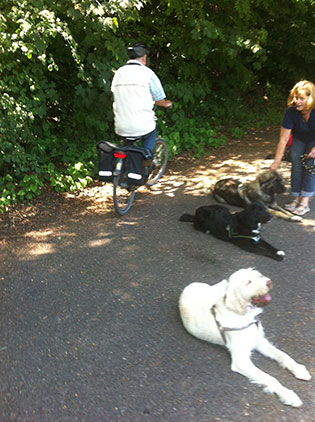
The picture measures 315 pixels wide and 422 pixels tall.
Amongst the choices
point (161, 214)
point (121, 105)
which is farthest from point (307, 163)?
point (121, 105)

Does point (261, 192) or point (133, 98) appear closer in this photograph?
point (133, 98)

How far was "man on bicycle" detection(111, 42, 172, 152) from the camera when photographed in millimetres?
4523

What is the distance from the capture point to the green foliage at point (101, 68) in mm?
5098

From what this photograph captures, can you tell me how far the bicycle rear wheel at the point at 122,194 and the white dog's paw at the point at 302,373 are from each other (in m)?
3.15

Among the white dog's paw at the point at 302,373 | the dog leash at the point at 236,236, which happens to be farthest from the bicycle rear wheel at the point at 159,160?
Answer: the white dog's paw at the point at 302,373

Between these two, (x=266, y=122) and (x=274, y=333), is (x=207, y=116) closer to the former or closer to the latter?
(x=266, y=122)

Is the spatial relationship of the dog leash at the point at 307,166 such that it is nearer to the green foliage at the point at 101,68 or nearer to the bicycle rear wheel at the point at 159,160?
the bicycle rear wheel at the point at 159,160

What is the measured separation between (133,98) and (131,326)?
2878 millimetres

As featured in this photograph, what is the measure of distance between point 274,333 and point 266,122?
8.87 meters

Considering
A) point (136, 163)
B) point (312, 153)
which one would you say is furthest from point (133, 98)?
point (312, 153)

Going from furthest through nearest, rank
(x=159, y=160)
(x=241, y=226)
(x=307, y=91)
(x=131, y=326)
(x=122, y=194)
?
(x=159, y=160) < (x=122, y=194) < (x=307, y=91) < (x=241, y=226) < (x=131, y=326)

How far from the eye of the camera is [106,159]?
4828mm

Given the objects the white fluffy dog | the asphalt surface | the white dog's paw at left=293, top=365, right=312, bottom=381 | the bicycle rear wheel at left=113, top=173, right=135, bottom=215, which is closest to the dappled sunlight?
the asphalt surface

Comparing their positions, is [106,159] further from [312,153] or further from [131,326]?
[312,153]
